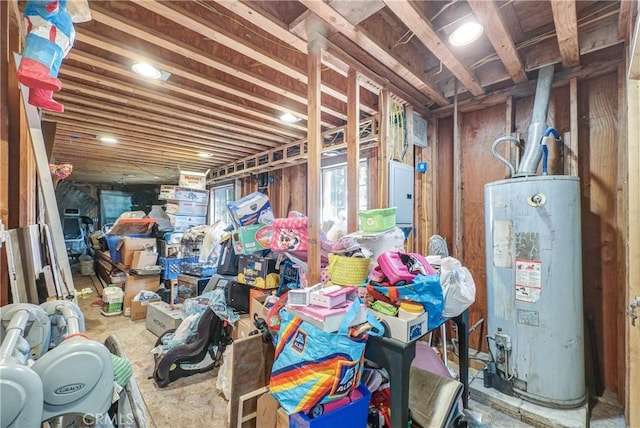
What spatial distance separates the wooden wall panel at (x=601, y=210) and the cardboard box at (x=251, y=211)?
2.76 metres

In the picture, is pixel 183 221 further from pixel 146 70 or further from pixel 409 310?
pixel 409 310

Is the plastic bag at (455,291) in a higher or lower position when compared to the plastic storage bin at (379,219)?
lower

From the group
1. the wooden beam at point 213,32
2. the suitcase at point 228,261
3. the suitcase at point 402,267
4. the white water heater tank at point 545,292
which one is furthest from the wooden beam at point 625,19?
the suitcase at point 228,261

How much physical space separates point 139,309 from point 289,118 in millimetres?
3266

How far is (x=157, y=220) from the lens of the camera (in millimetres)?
5047

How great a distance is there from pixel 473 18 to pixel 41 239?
2994 mm

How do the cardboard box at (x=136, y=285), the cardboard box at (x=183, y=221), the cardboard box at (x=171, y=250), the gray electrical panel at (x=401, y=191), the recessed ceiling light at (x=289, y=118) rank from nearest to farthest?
1. the gray electrical panel at (x=401, y=191)
2. the recessed ceiling light at (x=289, y=118)
3. the cardboard box at (x=136, y=285)
4. the cardboard box at (x=171, y=250)
5. the cardboard box at (x=183, y=221)

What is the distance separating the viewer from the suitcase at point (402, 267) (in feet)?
4.62

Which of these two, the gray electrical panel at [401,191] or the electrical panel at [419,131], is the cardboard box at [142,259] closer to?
the gray electrical panel at [401,191]

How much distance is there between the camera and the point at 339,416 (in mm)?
1253

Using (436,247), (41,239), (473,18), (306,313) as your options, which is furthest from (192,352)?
(473,18)

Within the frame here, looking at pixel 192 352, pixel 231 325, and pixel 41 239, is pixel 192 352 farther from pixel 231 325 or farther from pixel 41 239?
pixel 41 239

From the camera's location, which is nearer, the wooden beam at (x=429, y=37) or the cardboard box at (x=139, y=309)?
the wooden beam at (x=429, y=37)

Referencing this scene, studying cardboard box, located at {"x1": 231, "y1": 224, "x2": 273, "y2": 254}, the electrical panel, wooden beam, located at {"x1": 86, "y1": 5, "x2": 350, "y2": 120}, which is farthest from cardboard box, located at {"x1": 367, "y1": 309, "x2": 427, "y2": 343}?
wooden beam, located at {"x1": 86, "y1": 5, "x2": 350, "y2": 120}
